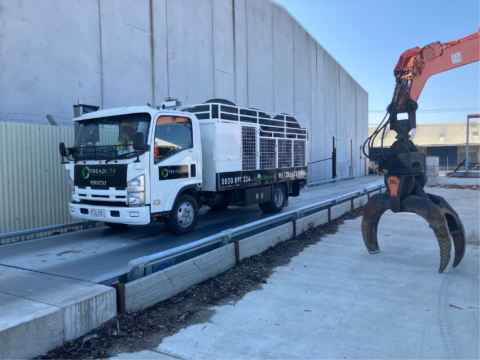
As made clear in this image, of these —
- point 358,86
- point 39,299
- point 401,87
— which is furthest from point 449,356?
point 358,86

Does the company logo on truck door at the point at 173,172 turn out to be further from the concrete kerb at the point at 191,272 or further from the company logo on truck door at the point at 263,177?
the company logo on truck door at the point at 263,177

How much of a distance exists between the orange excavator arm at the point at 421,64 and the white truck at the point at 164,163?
376cm

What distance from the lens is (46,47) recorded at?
9.80m

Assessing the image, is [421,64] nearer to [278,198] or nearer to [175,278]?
[278,198]

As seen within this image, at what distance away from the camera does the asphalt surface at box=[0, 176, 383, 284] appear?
5.54m

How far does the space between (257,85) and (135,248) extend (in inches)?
554

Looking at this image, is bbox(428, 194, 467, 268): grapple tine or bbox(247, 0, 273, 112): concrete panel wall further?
bbox(247, 0, 273, 112): concrete panel wall

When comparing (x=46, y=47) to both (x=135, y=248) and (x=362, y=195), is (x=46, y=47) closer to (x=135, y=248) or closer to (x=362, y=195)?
(x=135, y=248)

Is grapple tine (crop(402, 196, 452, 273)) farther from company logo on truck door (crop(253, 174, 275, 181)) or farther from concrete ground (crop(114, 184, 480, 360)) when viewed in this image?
company logo on truck door (crop(253, 174, 275, 181))

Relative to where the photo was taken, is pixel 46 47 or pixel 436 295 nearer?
pixel 436 295

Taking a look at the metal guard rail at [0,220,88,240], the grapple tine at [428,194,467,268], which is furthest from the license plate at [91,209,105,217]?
the grapple tine at [428,194,467,268]

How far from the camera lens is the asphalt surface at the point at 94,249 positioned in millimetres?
5539

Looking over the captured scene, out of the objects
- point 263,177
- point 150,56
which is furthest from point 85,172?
point 150,56

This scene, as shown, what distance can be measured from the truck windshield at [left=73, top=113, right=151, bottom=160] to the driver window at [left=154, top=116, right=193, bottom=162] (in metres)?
0.29
